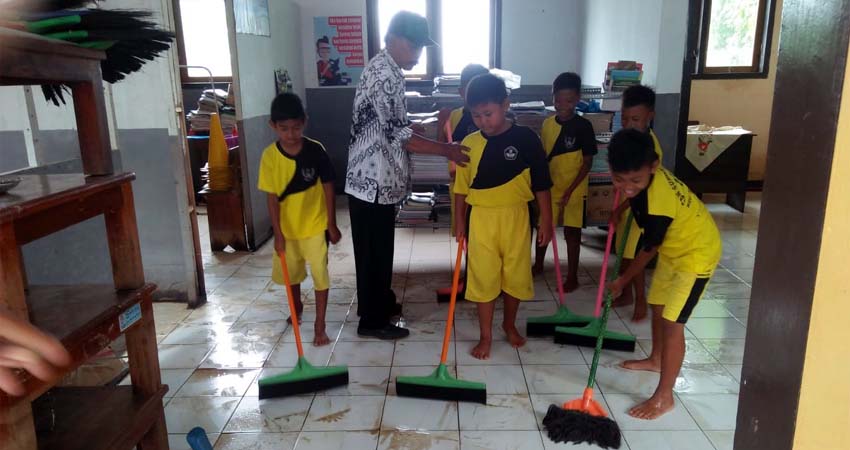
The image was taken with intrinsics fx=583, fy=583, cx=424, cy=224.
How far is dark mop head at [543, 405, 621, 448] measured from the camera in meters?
2.05

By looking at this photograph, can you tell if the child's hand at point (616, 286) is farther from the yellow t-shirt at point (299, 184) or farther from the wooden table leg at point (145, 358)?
the wooden table leg at point (145, 358)

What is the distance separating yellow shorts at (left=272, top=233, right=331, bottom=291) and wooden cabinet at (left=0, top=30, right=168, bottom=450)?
1053mm

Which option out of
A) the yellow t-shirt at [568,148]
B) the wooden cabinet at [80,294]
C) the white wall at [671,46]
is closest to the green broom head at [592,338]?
the yellow t-shirt at [568,148]

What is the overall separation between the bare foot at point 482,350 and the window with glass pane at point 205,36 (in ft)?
16.9

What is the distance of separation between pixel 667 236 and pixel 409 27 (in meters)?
1.44

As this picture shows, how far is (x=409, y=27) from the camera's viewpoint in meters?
2.66

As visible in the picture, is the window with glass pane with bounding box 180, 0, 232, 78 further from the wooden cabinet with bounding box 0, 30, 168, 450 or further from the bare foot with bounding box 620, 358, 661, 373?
the bare foot with bounding box 620, 358, 661, 373

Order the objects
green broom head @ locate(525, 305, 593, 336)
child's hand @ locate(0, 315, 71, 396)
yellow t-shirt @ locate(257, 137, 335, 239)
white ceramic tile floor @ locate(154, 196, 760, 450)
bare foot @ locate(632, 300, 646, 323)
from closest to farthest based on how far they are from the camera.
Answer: child's hand @ locate(0, 315, 71, 396) < white ceramic tile floor @ locate(154, 196, 760, 450) < yellow t-shirt @ locate(257, 137, 335, 239) < green broom head @ locate(525, 305, 593, 336) < bare foot @ locate(632, 300, 646, 323)

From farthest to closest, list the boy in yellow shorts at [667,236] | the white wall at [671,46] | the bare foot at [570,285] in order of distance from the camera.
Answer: the white wall at [671,46] → the bare foot at [570,285] → the boy in yellow shorts at [667,236]

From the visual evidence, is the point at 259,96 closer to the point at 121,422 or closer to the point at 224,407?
the point at 224,407

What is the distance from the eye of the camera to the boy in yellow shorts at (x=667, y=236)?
2.04 metres

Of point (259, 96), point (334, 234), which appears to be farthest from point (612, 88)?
point (259, 96)

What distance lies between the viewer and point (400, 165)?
110 inches

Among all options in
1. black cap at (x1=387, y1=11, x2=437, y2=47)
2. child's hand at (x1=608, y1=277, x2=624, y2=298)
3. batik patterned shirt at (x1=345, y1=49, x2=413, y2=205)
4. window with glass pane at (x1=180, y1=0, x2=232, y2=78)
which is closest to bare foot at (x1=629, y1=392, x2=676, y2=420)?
child's hand at (x1=608, y1=277, x2=624, y2=298)
